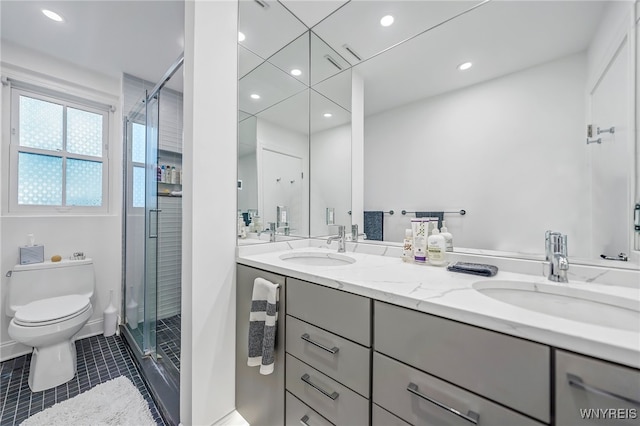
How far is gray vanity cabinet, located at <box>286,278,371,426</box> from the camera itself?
0.75m

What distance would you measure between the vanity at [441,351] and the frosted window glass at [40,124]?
2.43m

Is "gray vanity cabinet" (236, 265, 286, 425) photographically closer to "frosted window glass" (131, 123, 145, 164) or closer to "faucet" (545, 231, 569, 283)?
"faucet" (545, 231, 569, 283)

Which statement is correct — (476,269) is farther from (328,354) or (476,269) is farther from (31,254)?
(31,254)

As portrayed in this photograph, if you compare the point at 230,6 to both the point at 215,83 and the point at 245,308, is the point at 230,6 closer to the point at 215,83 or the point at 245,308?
the point at 215,83

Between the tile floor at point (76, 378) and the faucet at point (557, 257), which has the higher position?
the faucet at point (557, 257)

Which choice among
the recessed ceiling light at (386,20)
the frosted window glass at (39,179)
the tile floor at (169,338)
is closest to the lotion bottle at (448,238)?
the recessed ceiling light at (386,20)

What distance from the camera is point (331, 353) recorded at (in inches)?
32.5

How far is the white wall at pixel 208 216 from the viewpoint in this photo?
3.56 ft

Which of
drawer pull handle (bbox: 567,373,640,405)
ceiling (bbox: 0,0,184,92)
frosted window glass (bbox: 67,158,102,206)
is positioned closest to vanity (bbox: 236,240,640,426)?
drawer pull handle (bbox: 567,373,640,405)

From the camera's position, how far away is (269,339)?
985 millimetres

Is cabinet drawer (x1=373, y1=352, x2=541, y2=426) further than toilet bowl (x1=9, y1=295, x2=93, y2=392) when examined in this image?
No

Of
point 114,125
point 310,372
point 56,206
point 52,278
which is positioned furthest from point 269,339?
point 114,125

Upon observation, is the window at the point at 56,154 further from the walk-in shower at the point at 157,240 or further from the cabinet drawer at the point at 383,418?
the cabinet drawer at the point at 383,418

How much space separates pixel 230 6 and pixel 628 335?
6.22 feet
